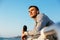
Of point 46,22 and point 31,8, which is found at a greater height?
point 31,8

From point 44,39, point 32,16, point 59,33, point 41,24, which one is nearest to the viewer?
point 59,33

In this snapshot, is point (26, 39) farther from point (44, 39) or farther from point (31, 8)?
point (44, 39)

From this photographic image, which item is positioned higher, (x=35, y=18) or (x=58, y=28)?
(x=35, y=18)

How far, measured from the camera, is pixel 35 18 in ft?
7.15

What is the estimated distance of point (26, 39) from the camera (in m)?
2.08

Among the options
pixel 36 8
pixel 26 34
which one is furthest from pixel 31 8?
pixel 26 34

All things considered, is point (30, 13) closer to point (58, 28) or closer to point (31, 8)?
point (31, 8)

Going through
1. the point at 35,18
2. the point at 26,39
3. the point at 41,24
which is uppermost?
the point at 35,18

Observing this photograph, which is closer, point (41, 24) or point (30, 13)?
point (41, 24)

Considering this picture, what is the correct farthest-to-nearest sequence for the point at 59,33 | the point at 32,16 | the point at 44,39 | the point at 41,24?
the point at 32,16 < the point at 41,24 < the point at 44,39 < the point at 59,33

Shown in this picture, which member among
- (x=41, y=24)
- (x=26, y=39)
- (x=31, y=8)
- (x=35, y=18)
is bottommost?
(x=26, y=39)

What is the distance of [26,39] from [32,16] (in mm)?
335

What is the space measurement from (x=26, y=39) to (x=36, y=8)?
1.57 ft

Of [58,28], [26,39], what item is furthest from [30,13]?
[58,28]
